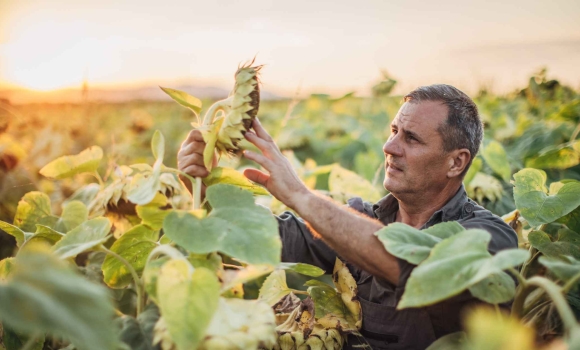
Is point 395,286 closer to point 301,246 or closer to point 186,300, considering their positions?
point 301,246

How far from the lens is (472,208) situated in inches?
80.8

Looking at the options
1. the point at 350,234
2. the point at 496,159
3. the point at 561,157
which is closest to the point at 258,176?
the point at 350,234

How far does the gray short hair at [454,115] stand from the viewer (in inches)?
85.0

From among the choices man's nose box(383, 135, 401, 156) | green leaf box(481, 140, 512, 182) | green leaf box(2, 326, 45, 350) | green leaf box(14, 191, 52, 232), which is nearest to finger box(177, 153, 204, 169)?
green leaf box(2, 326, 45, 350)

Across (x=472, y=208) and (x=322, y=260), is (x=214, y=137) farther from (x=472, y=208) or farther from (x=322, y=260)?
(x=472, y=208)

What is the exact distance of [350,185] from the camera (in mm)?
2896

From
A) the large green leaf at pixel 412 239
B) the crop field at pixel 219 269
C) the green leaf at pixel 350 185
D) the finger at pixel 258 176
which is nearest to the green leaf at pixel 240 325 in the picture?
the crop field at pixel 219 269

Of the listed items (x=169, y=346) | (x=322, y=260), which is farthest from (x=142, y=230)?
(x=322, y=260)

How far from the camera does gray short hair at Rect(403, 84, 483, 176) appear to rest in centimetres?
216

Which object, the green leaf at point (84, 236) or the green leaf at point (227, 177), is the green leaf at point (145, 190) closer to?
the green leaf at point (84, 236)

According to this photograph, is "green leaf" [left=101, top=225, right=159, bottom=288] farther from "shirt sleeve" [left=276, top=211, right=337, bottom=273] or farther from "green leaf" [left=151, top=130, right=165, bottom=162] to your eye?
"shirt sleeve" [left=276, top=211, right=337, bottom=273]

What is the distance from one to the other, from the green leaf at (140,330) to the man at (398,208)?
0.48 meters

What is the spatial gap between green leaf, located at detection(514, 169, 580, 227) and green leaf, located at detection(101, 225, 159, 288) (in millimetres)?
1184

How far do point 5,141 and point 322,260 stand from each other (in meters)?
1.80
